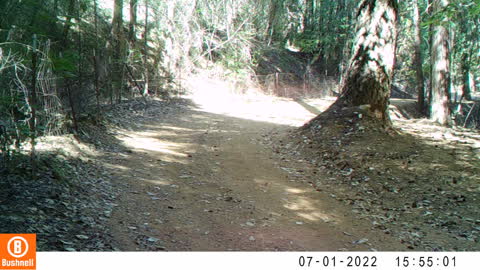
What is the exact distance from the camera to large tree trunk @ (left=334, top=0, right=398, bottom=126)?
1125 cm

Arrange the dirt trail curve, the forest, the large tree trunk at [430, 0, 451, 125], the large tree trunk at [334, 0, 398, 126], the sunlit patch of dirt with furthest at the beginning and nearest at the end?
the large tree trunk at [430, 0, 451, 125], the large tree trunk at [334, 0, 398, 126], the sunlit patch of dirt, the forest, the dirt trail curve

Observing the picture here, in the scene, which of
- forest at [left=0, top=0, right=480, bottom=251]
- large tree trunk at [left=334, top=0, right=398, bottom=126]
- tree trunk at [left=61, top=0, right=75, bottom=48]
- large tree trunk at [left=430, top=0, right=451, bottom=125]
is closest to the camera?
forest at [left=0, top=0, right=480, bottom=251]

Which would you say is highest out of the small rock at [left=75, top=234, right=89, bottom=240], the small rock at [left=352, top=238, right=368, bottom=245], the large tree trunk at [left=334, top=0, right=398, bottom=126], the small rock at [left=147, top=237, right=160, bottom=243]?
the large tree trunk at [left=334, top=0, right=398, bottom=126]

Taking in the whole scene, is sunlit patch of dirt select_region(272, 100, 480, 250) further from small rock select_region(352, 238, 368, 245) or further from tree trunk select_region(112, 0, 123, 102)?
tree trunk select_region(112, 0, 123, 102)

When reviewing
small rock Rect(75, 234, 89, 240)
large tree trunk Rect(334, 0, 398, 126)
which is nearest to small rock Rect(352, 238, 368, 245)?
small rock Rect(75, 234, 89, 240)

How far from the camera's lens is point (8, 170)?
6211 millimetres

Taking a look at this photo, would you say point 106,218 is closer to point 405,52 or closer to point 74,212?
point 74,212

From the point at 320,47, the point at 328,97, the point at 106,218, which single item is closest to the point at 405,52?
the point at 320,47

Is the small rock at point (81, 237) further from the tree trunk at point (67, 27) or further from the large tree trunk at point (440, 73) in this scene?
the large tree trunk at point (440, 73)

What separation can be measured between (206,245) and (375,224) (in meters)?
2.88

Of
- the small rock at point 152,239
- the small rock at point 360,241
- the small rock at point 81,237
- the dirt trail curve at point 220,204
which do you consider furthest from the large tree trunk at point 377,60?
the small rock at point 81,237

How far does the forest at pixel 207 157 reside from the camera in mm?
5832

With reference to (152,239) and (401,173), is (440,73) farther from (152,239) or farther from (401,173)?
(152,239)

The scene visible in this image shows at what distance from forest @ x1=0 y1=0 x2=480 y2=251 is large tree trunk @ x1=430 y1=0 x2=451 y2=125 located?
0.05m
